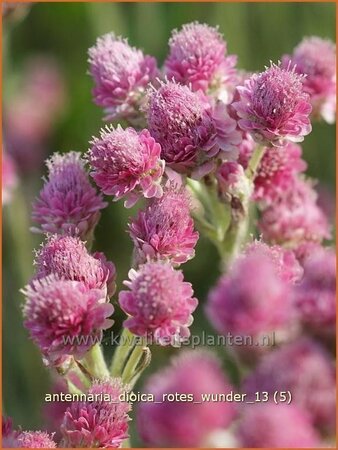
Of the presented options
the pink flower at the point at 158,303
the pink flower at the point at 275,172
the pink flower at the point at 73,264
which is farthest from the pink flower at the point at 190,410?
the pink flower at the point at 275,172

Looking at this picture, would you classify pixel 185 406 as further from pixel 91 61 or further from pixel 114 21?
pixel 114 21

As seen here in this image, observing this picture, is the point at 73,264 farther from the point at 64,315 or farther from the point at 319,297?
the point at 319,297

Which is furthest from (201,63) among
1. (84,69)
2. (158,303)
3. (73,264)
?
(84,69)

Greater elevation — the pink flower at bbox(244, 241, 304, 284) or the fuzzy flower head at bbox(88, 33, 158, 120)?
the fuzzy flower head at bbox(88, 33, 158, 120)

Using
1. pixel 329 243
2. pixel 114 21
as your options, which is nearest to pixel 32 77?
pixel 114 21

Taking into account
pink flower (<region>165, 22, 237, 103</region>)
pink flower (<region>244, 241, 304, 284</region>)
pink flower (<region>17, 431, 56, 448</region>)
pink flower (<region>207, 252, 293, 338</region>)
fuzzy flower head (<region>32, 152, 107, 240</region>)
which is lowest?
pink flower (<region>17, 431, 56, 448</region>)

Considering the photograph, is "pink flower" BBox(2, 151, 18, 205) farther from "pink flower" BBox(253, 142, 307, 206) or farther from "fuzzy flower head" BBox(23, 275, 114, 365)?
"fuzzy flower head" BBox(23, 275, 114, 365)

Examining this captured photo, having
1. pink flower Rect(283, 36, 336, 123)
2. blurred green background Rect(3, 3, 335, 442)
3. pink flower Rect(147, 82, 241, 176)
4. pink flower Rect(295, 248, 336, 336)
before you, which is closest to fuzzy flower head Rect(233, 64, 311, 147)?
pink flower Rect(147, 82, 241, 176)
